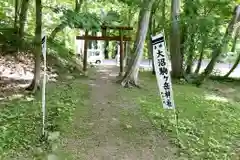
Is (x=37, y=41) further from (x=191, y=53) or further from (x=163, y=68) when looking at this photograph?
(x=191, y=53)

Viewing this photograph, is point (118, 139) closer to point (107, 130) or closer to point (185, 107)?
point (107, 130)

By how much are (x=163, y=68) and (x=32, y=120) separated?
9.60 feet

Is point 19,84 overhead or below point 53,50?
below

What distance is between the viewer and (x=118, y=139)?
283 inches

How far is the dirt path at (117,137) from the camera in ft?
21.5

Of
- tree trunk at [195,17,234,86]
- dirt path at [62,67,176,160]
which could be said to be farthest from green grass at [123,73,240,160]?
tree trunk at [195,17,234,86]

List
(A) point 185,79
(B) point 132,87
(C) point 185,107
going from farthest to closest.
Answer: (A) point 185,79 < (B) point 132,87 < (C) point 185,107

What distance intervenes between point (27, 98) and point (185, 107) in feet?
13.8

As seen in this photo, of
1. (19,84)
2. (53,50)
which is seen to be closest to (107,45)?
(53,50)

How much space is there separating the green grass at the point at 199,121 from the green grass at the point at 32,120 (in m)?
1.91

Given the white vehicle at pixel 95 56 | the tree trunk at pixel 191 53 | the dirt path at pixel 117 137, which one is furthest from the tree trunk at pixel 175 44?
the white vehicle at pixel 95 56

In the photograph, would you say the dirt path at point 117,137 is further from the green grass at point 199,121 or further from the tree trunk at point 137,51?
the tree trunk at point 137,51

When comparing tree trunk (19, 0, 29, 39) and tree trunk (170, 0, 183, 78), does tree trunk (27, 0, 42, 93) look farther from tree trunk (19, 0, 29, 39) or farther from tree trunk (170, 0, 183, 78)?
tree trunk (170, 0, 183, 78)

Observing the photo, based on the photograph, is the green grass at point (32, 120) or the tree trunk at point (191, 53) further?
the tree trunk at point (191, 53)
